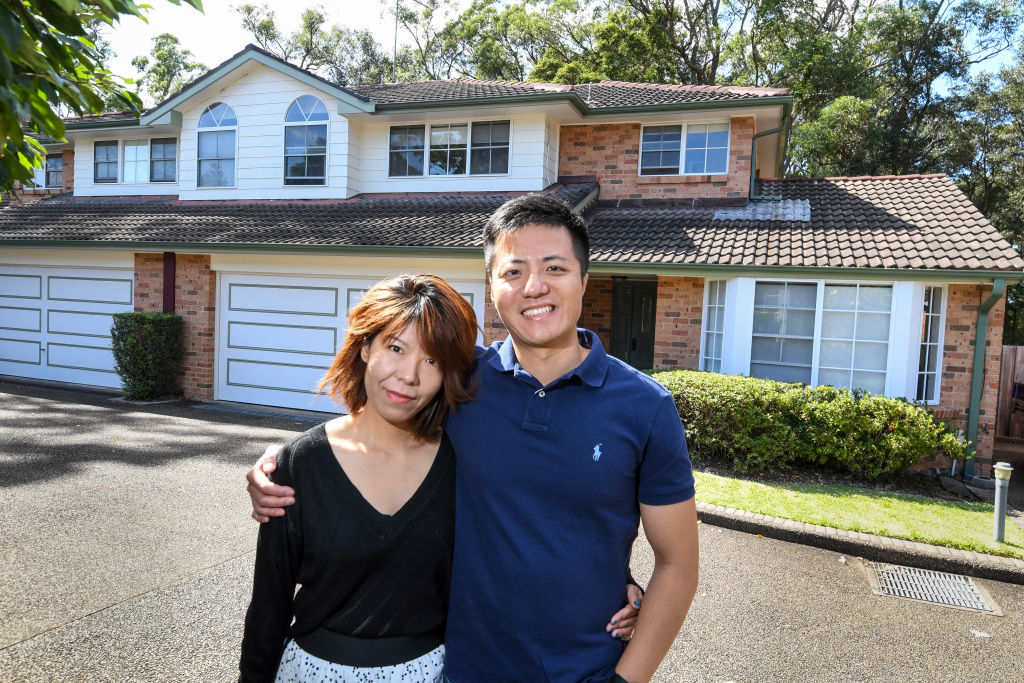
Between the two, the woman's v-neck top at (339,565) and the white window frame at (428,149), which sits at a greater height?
the white window frame at (428,149)

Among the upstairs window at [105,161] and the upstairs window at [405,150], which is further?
the upstairs window at [105,161]

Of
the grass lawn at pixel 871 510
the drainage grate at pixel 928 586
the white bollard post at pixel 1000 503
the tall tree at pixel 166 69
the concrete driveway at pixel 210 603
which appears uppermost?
the tall tree at pixel 166 69

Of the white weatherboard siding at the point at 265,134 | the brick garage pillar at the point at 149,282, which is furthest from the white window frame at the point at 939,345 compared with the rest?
the brick garage pillar at the point at 149,282

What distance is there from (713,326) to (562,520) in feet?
31.0

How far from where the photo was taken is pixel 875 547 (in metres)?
5.77

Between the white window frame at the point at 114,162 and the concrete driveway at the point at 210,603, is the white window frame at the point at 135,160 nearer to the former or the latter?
the white window frame at the point at 114,162

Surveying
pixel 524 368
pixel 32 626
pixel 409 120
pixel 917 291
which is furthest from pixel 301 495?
pixel 409 120

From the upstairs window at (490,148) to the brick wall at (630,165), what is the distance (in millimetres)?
1349

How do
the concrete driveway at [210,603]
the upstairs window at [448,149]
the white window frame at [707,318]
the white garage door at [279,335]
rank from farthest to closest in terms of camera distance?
the upstairs window at [448,149] → the white garage door at [279,335] → the white window frame at [707,318] → the concrete driveway at [210,603]

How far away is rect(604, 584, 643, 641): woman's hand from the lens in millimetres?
1770

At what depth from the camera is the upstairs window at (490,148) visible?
42.1ft

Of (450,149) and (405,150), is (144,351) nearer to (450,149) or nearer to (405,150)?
(405,150)

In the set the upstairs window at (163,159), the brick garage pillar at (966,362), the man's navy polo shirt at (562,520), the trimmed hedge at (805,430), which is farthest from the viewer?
the upstairs window at (163,159)

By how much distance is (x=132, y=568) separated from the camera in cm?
474
